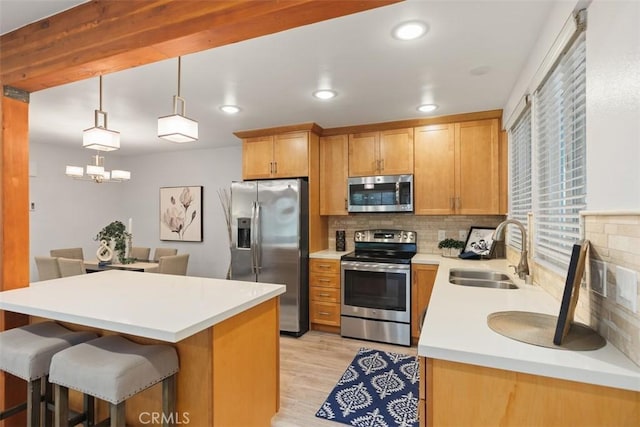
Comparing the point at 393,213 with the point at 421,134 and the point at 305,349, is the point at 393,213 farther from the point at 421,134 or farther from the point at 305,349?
the point at 305,349

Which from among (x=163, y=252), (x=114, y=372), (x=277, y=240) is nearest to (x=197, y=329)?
(x=114, y=372)

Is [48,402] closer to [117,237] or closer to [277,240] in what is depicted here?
[277,240]

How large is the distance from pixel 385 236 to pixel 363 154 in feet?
3.36

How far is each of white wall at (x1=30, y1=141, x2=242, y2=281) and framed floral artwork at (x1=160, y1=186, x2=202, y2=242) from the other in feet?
0.30

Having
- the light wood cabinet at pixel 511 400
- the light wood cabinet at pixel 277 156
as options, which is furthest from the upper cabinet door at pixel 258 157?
the light wood cabinet at pixel 511 400

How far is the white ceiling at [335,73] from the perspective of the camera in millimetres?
1725

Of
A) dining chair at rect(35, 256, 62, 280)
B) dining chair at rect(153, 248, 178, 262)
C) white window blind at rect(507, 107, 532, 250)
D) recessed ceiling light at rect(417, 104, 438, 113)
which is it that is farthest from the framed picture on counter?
dining chair at rect(35, 256, 62, 280)

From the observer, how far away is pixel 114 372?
52.7 inches

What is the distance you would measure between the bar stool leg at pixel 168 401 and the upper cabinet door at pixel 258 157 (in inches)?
106

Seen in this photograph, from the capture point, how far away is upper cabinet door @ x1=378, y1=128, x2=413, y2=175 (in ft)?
11.8

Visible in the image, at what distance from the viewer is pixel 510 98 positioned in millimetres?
2791

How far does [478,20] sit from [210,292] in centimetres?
212

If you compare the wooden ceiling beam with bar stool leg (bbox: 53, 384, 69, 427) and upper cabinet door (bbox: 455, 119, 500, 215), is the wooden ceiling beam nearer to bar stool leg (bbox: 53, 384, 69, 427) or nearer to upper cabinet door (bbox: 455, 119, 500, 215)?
bar stool leg (bbox: 53, 384, 69, 427)

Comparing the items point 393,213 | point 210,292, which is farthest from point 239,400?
point 393,213
